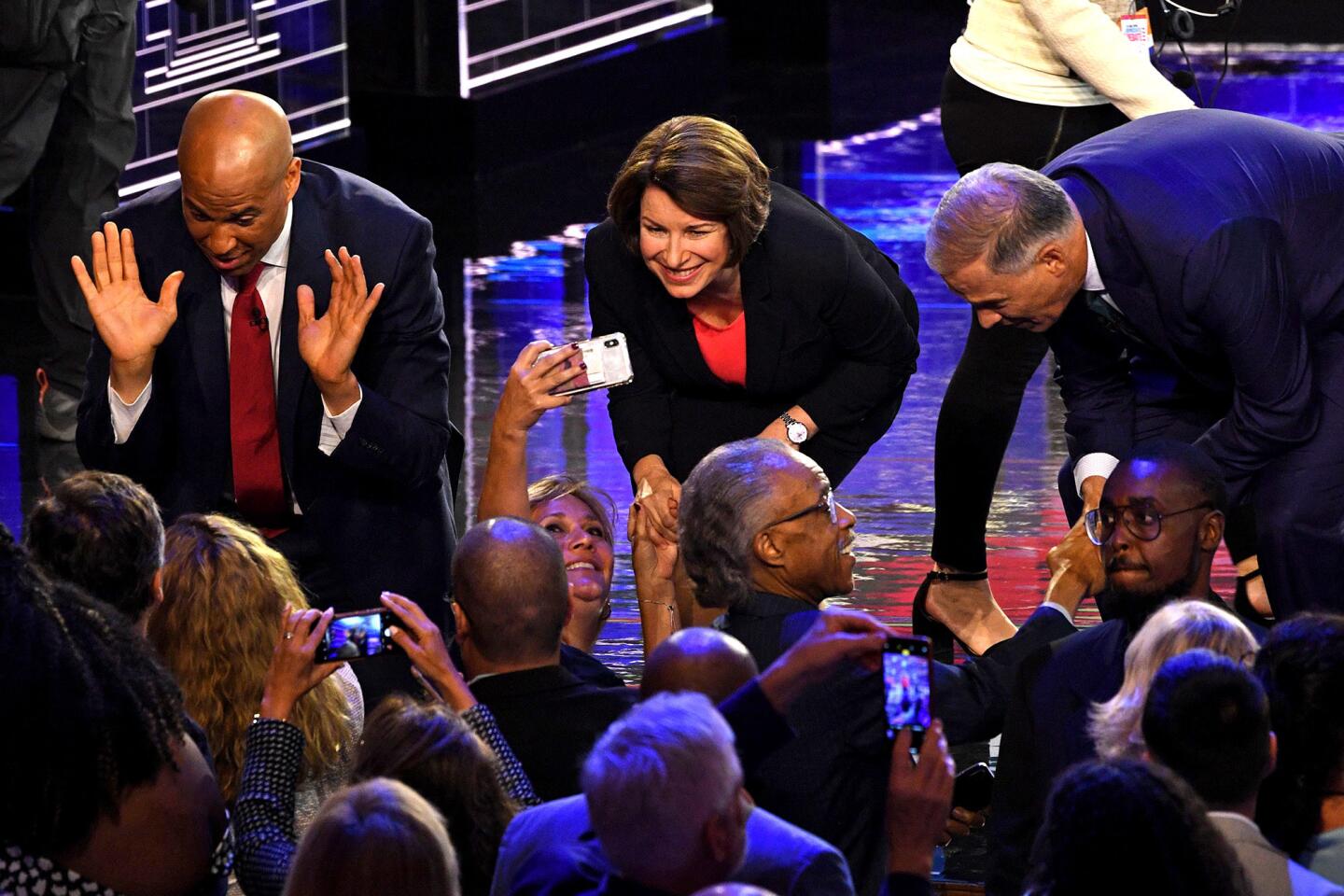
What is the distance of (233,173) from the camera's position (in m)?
4.12

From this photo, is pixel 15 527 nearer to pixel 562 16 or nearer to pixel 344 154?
pixel 344 154

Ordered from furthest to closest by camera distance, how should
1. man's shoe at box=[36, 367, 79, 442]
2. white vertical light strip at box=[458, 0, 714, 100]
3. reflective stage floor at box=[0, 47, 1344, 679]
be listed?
white vertical light strip at box=[458, 0, 714, 100] < man's shoe at box=[36, 367, 79, 442] < reflective stage floor at box=[0, 47, 1344, 679]

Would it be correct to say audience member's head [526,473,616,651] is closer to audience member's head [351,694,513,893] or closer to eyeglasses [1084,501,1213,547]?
eyeglasses [1084,501,1213,547]

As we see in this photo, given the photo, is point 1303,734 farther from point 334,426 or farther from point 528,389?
point 334,426

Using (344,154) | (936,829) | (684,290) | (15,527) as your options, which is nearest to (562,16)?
(344,154)

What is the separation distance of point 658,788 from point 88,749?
819mm

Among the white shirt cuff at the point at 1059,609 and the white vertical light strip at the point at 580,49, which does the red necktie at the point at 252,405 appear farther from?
the white vertical light strip at the point at 580,49

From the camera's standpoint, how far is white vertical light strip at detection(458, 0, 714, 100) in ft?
37.5

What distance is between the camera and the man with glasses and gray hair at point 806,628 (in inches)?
124

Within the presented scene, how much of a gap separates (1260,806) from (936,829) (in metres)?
0.47

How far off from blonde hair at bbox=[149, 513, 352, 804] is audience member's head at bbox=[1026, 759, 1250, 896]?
1506 millimetres

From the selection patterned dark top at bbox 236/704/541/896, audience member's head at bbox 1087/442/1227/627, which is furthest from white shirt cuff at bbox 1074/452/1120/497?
patterned dark top at bbox 236/704/541/896

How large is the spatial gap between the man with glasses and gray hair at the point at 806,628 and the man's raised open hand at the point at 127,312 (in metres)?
1.17

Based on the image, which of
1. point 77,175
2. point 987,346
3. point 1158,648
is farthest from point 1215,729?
point 77,175
